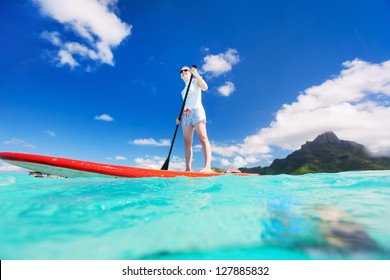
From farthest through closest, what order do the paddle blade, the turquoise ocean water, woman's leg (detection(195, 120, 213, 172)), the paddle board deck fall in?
the paddle blade < woman's leg (detection(195, 120, 213, 172)) < the paddle board deck < the turquoise ocean water

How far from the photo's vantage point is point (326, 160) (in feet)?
325

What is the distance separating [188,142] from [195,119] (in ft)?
Result: 2.43

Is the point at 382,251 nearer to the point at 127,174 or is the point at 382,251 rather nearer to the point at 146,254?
the point at 146,254

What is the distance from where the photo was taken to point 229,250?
1.64 meters

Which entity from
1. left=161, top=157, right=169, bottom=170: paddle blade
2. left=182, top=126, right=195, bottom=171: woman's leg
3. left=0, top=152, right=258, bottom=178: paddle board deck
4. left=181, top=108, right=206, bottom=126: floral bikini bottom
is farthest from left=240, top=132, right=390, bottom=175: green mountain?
left=0, top=152, right=258, bottom=178: paddle board deck

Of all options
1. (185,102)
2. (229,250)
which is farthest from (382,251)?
(185,102)

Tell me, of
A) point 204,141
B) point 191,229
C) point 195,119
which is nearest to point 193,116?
point 195,119

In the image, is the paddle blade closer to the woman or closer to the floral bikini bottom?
the woman

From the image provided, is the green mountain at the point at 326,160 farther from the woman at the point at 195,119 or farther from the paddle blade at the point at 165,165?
the woman at the point at 195,119

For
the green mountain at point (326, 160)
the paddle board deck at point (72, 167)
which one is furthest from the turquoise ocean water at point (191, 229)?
the green mountain at point (326, 160)

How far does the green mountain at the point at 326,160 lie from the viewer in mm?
89125

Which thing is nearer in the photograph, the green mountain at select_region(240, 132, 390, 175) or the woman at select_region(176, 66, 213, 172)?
the woman at select_region(176, 66, 213, 172)

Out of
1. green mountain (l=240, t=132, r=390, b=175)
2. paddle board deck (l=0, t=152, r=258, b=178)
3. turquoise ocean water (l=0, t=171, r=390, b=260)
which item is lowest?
turquoise ocean water (l=0, t=171, r=390, b=260)

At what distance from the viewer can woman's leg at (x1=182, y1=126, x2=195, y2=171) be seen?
689cm
